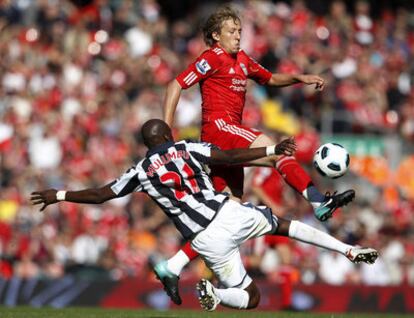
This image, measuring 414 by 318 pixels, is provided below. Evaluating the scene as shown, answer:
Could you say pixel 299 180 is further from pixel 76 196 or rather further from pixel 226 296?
pixel 76 196

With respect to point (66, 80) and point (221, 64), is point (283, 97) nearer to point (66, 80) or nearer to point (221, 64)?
point (66, 80)

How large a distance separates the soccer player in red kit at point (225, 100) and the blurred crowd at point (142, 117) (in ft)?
10.6

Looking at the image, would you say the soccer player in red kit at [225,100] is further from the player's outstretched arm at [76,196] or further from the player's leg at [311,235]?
the player's outstretched arm at [76,196]

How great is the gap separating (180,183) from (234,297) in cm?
121

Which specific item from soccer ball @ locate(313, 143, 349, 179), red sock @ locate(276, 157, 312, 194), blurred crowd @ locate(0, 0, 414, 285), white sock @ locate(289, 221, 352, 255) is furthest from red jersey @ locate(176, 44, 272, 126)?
blurred crowd @ locate(0, 0, 414, 285)

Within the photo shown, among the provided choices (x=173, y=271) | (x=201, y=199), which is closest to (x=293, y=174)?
(x=201, y=199)

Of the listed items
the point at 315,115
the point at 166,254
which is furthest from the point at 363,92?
the point at 166,254

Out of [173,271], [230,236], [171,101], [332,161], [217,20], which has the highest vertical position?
[217,20]

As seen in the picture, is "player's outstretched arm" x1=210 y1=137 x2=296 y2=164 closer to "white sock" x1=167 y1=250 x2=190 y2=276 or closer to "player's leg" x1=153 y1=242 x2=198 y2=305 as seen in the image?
"player's leg" x1=153 y1=242 x2=198 y2=305

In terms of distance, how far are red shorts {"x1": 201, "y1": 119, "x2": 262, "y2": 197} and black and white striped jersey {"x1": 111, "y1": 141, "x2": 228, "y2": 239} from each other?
0.91m

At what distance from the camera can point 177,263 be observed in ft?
37.0

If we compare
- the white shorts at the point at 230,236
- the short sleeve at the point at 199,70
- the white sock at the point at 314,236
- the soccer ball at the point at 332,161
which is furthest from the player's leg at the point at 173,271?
the short sleeve at the point at 199,70

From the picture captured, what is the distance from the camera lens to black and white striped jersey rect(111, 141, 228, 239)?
10.3 m

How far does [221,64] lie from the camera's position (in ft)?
37.9
